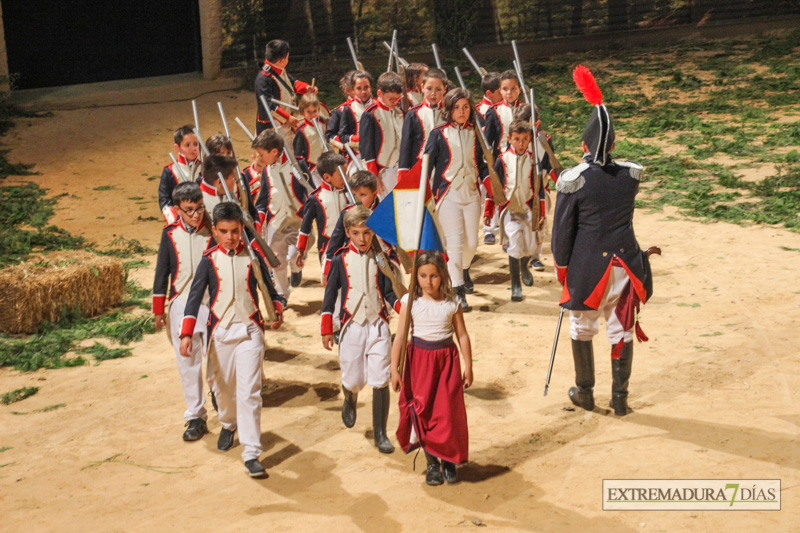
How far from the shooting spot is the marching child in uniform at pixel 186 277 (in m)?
6.33

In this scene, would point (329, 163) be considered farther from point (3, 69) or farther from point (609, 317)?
point (3, 69)

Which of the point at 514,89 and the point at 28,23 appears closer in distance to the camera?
the point at 514,89

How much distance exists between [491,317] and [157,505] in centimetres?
402

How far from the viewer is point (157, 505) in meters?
5.46

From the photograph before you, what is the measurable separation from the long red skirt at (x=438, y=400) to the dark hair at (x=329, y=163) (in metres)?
2.87

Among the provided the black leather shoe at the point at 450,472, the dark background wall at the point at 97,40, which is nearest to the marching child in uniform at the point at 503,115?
the black leather shoe at the point at 450,472

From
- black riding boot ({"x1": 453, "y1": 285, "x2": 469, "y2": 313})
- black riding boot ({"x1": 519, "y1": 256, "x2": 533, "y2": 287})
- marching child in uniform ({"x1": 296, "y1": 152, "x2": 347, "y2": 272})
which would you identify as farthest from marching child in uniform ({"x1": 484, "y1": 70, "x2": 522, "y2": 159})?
marching child in uniform ({"x1": 296, "y1": 152, "x2": 347, "y2": 272})

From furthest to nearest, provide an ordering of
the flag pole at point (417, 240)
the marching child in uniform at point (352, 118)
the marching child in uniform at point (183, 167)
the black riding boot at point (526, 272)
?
the marching child in uniform at point (352, 118) → the black riding boot at point (526, 272) → the marching child in uniform at point (183, 167) → the flag pole at point (417, 240)

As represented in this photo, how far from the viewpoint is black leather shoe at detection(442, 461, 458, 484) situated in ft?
17.9

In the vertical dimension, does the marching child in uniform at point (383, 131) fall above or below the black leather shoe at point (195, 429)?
above

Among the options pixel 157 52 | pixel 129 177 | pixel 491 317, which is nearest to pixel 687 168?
pixel 491 317

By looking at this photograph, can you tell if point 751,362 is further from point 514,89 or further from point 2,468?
point 2,468

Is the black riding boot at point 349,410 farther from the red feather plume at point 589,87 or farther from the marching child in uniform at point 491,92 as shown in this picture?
the marching child in uniform at point 491,92

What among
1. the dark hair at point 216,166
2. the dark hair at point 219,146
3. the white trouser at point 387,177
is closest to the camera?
the dark hair at point 216,166
